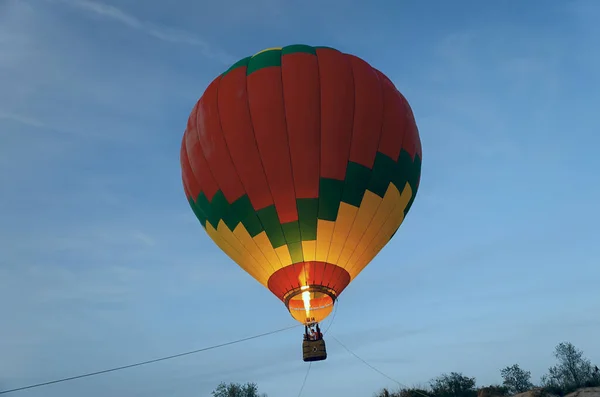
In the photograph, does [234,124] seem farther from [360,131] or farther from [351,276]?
[351,276]

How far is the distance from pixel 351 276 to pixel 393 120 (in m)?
4.35

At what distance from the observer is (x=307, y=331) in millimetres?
11922

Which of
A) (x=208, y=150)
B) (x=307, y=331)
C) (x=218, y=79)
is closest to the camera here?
(x=307, y=331)

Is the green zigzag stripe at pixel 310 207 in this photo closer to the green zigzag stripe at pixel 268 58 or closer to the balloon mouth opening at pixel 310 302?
the balloon mouth opening at pixel 310 302

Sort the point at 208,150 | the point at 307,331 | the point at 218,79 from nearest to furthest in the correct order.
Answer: the point at 307,331 → the point at 208,150 → the point at 218,79

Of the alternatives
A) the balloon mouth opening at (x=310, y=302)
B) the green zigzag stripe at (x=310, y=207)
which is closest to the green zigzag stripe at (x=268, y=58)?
the green zigzag stripe at (x=310, y=207)

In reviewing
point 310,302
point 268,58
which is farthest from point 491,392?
point 268,58

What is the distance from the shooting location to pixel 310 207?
12.0m

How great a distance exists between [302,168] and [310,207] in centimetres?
99

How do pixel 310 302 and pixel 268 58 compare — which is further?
pixel 268 58

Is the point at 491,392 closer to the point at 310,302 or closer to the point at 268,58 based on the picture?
the point at 310,302

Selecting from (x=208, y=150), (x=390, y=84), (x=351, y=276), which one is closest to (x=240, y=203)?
(x=208, y=150)

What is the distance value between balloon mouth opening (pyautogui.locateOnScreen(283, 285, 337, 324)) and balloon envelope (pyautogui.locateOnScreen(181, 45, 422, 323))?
3 centimetres

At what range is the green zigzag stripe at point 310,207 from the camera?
11953mm
